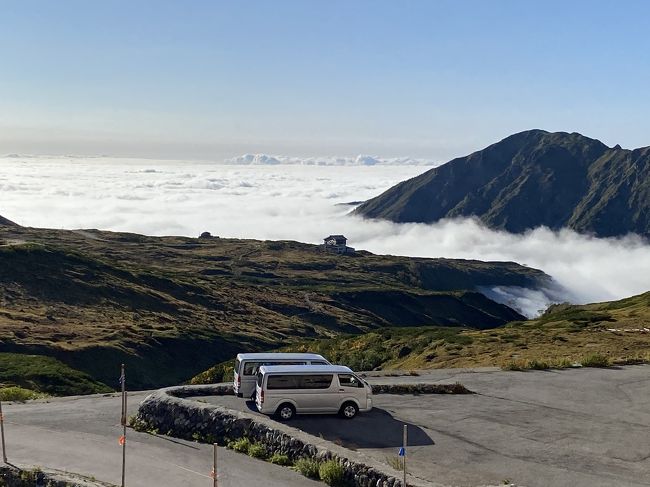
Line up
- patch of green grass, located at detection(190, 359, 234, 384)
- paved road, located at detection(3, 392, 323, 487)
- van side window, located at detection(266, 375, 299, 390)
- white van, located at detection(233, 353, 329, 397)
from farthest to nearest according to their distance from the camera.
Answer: patch of green grass, located at detection(190, 359, 234, 384) < white van, located at detection(233, 353, 329, 397) < van side window, located at detection(266, 375, 299, 390) < paved road, located at detection(3, 392, 323, 487)

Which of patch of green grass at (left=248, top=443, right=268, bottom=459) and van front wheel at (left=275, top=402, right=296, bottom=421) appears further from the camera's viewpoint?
van front wheel at (left=275, top=402, right=296, bottom=421)

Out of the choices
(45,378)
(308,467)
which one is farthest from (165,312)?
(308,467)

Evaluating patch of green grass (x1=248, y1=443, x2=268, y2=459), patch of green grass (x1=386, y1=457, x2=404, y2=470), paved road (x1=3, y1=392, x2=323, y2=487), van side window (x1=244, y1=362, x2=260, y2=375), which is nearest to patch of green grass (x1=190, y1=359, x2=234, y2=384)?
paved road (x1=3, y1=392, x2=323, y2=487)

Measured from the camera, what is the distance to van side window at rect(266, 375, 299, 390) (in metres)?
25.2

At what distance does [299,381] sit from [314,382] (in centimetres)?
57

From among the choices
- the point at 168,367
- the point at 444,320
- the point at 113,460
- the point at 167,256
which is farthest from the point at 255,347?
the point at 167,256

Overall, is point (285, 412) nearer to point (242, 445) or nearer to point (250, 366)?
point (242, 445)

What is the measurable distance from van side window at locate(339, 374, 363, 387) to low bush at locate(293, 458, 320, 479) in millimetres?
5345

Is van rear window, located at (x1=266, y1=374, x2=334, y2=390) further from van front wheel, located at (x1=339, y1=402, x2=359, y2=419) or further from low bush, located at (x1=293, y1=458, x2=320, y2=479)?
low bush, located at (x1=293, y1=458, x2=320, y2=479)

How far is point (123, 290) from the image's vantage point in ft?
353

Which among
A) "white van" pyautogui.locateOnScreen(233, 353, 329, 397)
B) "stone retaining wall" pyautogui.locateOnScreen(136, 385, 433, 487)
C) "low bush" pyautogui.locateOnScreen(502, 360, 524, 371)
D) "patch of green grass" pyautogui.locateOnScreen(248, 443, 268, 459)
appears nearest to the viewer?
"stone retaining wall" pyautogui.locateOnScreen(136, 385, 433, 487)

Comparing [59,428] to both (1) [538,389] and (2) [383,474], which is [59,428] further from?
(1) [538,389]

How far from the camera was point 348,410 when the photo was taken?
25.6 meters

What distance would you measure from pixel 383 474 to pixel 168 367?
58.4 metres
